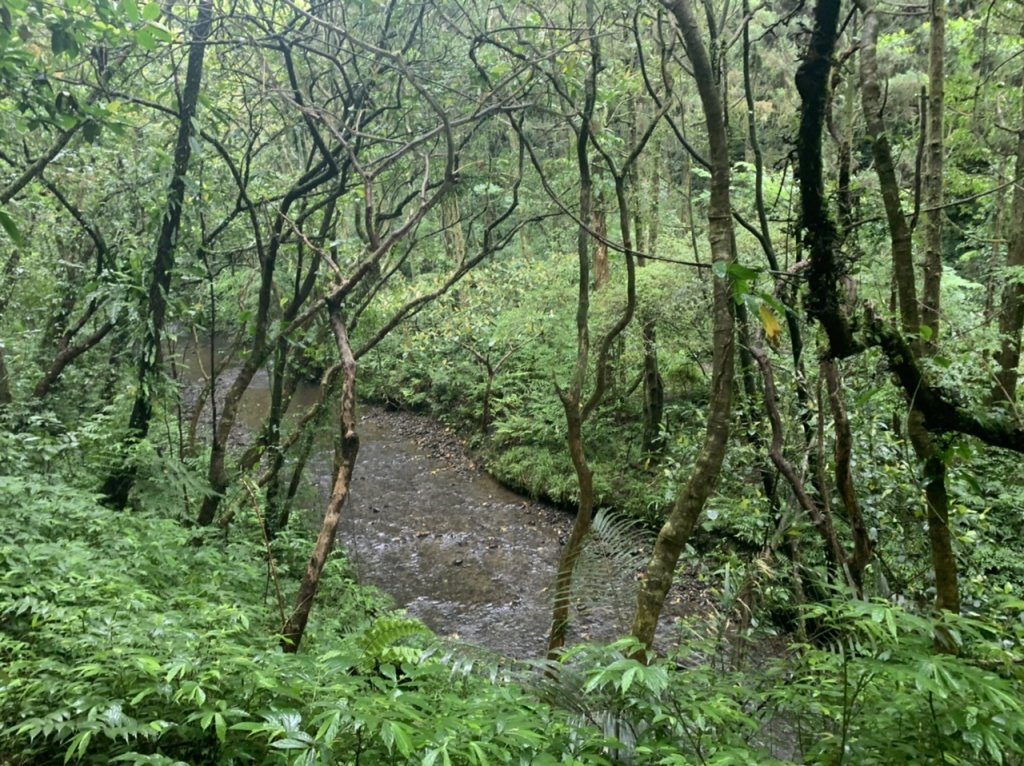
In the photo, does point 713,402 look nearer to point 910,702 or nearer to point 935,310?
point 910,702

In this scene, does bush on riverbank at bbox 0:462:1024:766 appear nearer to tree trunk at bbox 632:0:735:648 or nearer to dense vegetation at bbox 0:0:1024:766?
dense vegetation at bbox 0:0:1024:766

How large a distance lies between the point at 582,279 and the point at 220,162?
4.93 m

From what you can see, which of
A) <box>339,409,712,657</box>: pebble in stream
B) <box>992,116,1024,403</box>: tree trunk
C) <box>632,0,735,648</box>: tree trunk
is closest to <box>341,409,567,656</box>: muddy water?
<box>339,409,712,657</box>: pebble in stream

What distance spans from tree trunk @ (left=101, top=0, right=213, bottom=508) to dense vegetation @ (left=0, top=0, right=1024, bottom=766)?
0.15 feet

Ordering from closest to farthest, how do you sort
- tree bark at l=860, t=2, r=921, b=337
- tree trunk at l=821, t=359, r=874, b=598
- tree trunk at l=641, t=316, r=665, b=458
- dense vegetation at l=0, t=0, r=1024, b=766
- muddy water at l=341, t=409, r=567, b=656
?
dense vegetation at l=0, t=0, r=1024, b=766 < tree bark at l=860, t=2, r=921, b=337 < tree trunk at l=821, t=359, r=874, b=598 < muddy water at l=341, t=409, r=567, b=656 < tree trunk at l=641, t=316, r=665, b=458

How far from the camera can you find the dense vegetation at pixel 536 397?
212cm

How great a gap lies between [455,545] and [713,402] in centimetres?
679

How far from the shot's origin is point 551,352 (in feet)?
42.2

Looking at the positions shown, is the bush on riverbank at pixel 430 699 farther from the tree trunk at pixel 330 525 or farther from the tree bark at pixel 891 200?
the tree bark at pixel 891 200

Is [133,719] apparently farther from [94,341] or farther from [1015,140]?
[1015,140]

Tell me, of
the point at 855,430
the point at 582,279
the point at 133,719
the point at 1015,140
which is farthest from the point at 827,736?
the point at 1015,140

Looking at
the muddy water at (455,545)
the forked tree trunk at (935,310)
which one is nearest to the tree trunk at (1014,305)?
the forked tree trunk at (935,310)

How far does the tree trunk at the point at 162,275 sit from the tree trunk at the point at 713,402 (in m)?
4.22

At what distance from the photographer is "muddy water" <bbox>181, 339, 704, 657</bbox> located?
7.12 metres
